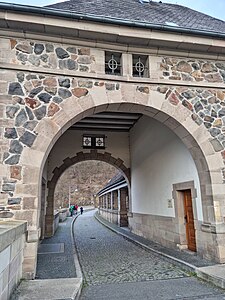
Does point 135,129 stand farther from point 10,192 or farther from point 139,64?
point 10,192

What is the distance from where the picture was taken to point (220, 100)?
4.91 metres

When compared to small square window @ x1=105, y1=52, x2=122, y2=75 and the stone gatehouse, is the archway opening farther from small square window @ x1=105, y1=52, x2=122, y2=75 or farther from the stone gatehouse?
small square window @ x1=105, y1=52, x2=122, y2=75

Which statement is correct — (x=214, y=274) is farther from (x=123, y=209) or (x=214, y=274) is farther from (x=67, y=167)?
(x=123, y=209)

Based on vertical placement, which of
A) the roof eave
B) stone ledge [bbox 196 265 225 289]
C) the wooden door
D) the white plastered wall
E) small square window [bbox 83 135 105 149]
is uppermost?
the roof eave

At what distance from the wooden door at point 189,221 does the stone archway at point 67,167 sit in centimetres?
435

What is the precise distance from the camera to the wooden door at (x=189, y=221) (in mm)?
5391

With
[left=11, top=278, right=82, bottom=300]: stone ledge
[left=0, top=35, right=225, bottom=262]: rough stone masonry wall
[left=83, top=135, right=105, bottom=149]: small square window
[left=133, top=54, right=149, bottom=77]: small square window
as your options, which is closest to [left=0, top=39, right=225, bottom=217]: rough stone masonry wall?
[left=0, top=35, right=225, bottom=262]: rough stone masonry wall

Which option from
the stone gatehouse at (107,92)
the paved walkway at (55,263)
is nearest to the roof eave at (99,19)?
the stone gatehouse at (107,92)

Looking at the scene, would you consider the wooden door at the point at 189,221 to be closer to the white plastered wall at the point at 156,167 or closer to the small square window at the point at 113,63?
the white plastered wall at the point at 156,167

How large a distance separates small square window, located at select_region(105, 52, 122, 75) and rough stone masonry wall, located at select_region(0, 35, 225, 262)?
227mm

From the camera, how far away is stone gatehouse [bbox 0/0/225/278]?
12.8 ft

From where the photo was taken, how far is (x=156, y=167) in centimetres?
723

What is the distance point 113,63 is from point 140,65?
550 mm

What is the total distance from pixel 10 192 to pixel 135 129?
6118 mm
